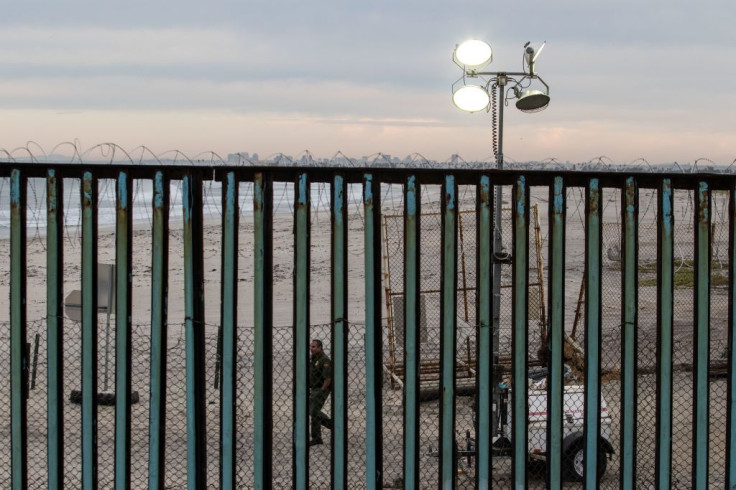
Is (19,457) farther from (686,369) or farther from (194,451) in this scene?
(686,369)

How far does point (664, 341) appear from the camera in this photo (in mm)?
6828

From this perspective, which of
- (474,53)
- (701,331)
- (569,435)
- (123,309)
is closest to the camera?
(123,309)

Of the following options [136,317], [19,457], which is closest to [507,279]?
[136,317]

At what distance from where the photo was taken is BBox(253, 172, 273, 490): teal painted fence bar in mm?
6582

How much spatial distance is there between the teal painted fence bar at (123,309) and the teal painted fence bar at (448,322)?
2521 millimetres

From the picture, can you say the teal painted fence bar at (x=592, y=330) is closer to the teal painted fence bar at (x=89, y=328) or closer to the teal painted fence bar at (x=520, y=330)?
the teal painted fence bar at (x=520, y=330)

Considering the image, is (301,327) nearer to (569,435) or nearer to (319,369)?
(569,435)

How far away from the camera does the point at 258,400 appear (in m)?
6.75

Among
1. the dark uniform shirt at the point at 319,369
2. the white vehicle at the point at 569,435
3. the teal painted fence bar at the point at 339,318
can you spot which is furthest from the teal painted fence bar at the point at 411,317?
the dark uniform shirt at the point at 319,369

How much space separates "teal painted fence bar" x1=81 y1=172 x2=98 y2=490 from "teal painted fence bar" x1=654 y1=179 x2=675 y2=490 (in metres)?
4.63

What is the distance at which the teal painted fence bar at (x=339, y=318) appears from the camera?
657 cm

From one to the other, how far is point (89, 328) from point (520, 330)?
3.52 m

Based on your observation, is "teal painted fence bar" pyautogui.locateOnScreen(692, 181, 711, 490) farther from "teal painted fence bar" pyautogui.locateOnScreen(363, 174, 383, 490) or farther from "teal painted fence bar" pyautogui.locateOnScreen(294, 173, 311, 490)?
"teal painted fence bar" pyautogui.locateOnScreen(294, 173, 311, 490)

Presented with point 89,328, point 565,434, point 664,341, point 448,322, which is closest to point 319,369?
point 565,434
